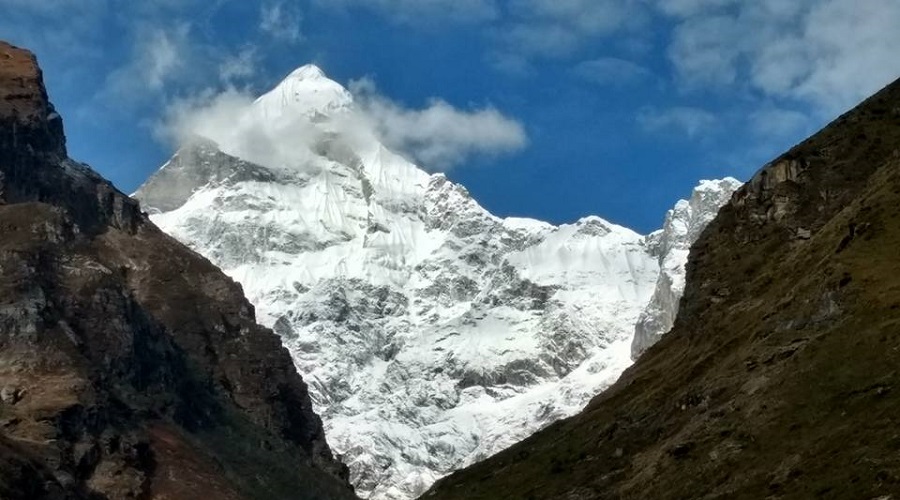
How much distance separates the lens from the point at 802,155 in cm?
18425

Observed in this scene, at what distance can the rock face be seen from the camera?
108188 mm

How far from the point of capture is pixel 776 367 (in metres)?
129

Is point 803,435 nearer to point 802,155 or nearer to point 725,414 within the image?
point 725,414

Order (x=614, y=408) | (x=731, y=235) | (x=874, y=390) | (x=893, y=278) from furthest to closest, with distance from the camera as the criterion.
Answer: (x=731, y=235)
(x=614, y=408)
(x=893, y=278)
(x=874, y=390)

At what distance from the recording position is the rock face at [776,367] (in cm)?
10819

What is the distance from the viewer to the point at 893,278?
12794 centimetres

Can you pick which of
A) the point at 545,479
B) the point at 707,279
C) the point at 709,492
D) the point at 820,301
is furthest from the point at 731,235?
the point at 709,492

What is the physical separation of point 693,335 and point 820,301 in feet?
151

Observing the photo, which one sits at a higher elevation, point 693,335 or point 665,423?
point 693,335

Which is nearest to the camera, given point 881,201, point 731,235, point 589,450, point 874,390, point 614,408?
point 874,390

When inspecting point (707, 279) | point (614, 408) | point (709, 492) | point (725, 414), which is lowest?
point (709, 492)

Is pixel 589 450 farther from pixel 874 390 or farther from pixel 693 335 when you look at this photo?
pixel 874 390

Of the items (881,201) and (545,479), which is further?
(545,479)

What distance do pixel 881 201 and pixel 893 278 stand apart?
17.7 m
